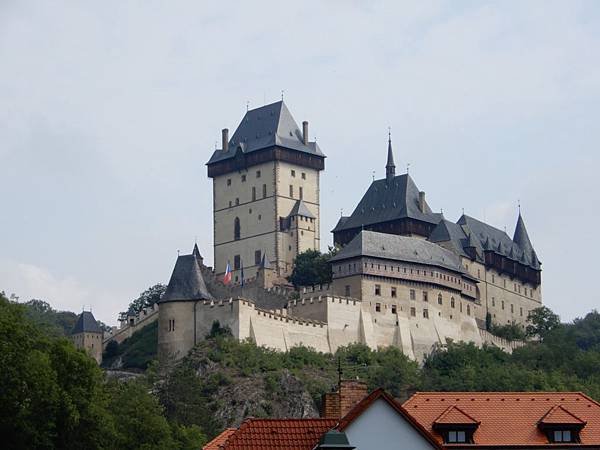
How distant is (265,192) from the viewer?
13188 centimetres

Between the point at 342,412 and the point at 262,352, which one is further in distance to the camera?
the point at 262,352

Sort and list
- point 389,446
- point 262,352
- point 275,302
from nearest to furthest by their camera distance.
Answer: point 389,446
point 262,352
point 275,302

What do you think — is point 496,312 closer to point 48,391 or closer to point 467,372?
point 467,372

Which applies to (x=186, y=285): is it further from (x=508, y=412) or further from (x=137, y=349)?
(x=508, y=412)

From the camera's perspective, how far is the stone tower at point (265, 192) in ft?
424

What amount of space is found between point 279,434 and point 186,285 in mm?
74310

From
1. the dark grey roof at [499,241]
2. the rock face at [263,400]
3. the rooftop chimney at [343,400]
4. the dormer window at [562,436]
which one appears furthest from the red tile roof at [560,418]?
the dark grey roof at [499,241]

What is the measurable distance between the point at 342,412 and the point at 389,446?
61.8 inches

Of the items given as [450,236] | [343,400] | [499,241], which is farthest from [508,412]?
[499,241]

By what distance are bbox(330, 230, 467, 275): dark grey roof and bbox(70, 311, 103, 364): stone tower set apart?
18.5 metres

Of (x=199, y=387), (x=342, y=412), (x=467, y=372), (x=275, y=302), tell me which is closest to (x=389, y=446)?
(x=342, y=412)

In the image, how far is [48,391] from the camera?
206 ft

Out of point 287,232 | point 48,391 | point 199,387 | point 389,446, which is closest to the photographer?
point 389,446

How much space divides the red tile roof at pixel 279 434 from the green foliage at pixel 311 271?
84308 millimetres
